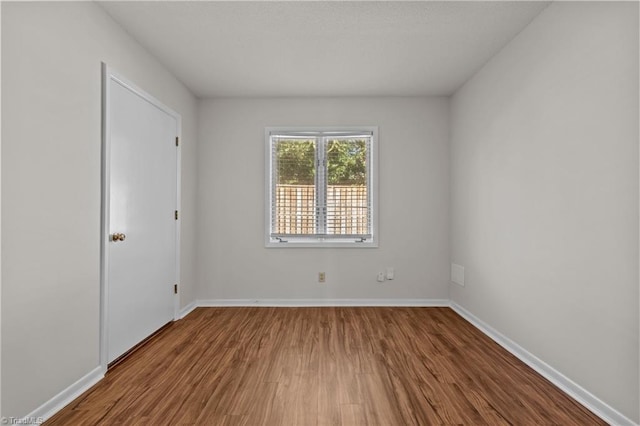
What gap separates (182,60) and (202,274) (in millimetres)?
2400

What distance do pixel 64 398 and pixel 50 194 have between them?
3.95ft

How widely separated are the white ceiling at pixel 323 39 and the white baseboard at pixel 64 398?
2.51m

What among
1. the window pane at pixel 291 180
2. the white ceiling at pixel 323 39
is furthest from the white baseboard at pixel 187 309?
the white ceiling at pixel 323 39

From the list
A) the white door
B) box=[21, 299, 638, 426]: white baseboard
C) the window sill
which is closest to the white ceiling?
the white door

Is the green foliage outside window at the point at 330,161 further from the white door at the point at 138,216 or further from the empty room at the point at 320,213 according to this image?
the white door at the point at 138,216

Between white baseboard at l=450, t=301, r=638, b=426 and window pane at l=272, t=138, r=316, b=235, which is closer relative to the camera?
white baseboard at l=450, t=301, r=638, b=426

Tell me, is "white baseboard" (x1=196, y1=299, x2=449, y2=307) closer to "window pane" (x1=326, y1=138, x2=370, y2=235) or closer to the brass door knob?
"window pane" (x1=326, y1=138, x2=370, y2=235)

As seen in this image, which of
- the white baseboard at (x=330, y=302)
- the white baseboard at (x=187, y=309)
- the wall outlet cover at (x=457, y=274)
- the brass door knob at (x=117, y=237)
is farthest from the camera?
the white baseboard at (x=330, y=302)

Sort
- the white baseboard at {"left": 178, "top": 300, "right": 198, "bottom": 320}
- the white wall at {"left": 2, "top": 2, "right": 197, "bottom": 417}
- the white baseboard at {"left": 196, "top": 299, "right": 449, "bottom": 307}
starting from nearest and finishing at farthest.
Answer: the white wall at {"left": 2, "top": 2, "right": 197, "bottom": 417} → the white baseboard at {"left": 178, "top": 300, "right": 198, "bottom": 320} → the white baseboard at {"left": 196, "top": 299, "right": 449, "bottom": 307}

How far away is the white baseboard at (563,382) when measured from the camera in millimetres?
1784

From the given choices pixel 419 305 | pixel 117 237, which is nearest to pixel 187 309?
pixel 117 237

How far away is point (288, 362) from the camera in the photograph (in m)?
2.48

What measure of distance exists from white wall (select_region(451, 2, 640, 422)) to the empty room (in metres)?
0.02

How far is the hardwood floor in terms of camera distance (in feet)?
5.99
